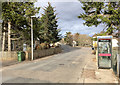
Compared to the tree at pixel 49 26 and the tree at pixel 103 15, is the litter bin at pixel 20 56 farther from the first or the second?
the tree at pixel 49 26

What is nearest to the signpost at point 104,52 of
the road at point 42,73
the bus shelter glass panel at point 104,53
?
the bus shelter glass panel at point 104,53

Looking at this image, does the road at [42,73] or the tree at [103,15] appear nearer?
the road at [42,73]

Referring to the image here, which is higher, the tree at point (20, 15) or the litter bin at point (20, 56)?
the tree at point (20, 15)

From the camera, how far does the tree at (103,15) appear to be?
37.6 ft

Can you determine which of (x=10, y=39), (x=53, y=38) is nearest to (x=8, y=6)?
(x=10, y=39)

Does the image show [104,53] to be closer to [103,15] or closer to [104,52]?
[104,52]

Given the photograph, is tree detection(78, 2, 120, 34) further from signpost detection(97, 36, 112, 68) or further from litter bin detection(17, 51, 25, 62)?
litter bin detection(17, 51, 25, 62)

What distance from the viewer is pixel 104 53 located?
32.1ft

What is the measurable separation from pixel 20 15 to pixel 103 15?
1077 centimetres

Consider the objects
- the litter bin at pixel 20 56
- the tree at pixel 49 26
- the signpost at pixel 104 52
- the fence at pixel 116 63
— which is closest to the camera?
the fence at pixel 116 63

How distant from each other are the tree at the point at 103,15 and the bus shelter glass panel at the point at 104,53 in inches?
96.5

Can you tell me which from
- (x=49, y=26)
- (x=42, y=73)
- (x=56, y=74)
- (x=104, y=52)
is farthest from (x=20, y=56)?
(x=49, y=26)

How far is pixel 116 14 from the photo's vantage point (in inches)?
444

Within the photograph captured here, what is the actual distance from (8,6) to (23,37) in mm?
Result: 5085
